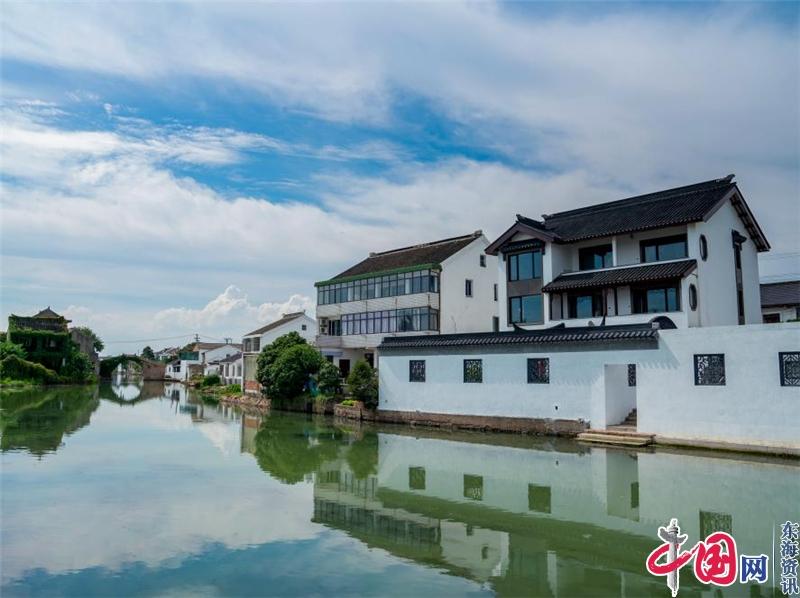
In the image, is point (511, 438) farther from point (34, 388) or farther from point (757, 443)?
point (34, 388)

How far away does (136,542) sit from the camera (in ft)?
26.5

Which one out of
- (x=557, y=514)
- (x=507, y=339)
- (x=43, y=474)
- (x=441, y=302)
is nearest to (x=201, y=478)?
(x=43, y=474)

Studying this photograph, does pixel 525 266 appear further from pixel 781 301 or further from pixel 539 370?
pixel 781 301

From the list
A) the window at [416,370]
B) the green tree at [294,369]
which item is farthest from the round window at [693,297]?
the green tree at [294,369]

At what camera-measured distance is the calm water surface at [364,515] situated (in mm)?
6785

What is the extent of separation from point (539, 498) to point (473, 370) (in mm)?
11636

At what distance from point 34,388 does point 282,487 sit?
44.0 metres

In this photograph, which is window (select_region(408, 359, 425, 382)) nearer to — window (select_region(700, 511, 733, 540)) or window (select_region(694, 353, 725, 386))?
window (select_region(694, 353, 725, 386))

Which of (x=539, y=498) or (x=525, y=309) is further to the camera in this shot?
(x=525, y=309)

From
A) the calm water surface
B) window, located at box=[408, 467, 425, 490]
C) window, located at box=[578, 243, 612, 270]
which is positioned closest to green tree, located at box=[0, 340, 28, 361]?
the calm water surface

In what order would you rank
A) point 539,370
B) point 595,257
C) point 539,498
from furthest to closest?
1. point 595,257
2. point 539,370
3. point 539,498

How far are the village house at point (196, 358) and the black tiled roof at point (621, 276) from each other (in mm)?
52614

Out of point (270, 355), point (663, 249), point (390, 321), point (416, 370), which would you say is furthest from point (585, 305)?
point (270, 355)

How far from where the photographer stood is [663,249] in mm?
21844
